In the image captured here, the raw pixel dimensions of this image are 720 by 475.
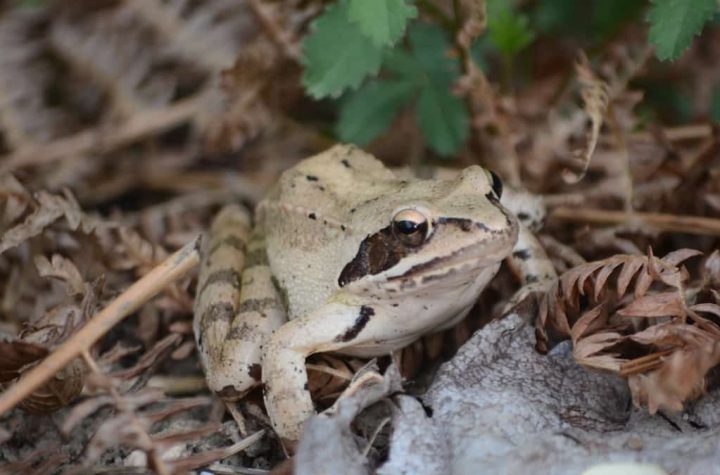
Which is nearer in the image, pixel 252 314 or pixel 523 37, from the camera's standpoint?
pixel 252 314

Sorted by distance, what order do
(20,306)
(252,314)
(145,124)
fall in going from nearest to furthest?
(252,314) → (20,306) → (145,124)

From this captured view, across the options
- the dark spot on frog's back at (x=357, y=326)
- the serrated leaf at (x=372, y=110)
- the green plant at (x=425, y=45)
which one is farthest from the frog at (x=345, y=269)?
the green plant at (x=425, y=45)

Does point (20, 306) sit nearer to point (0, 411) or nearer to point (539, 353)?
point (0, 411)

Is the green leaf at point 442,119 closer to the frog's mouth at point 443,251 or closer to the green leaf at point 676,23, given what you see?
the frog's mouth at point 443,251

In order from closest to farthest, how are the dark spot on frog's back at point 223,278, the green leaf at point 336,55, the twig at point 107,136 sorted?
1. the green leaf at point 336,55
2. the dark spot on frog's back at point 223,278
3. the twig at point 107,136

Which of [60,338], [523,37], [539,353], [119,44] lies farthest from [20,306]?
[523,37]

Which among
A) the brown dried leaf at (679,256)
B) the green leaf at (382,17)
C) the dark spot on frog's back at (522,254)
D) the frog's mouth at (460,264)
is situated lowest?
the dark spot on frog's back at (522,254)
